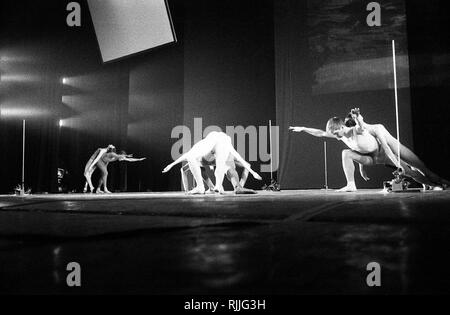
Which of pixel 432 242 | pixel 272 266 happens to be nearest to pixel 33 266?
pixel 272 266

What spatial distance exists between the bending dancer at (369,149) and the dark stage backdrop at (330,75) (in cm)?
278

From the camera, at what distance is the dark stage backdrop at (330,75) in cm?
784

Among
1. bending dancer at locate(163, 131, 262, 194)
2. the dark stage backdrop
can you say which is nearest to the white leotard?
bending dancer at locate(163, 131, 262, 194)

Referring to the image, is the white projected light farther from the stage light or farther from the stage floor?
the stage floor

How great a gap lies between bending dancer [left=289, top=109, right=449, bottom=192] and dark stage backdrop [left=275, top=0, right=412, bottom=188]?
2784 mm

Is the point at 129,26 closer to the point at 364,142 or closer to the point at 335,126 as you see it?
the point at 335,126

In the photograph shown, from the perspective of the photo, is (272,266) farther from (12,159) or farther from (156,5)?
Result: (12,159)

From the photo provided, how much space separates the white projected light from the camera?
7.87m

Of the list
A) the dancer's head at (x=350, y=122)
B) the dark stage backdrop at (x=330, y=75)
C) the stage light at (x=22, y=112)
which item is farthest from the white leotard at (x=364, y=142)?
the stage light at (x=22, y=112)

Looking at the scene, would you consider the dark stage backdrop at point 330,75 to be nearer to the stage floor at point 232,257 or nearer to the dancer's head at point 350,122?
the dancer's head at point 350,122

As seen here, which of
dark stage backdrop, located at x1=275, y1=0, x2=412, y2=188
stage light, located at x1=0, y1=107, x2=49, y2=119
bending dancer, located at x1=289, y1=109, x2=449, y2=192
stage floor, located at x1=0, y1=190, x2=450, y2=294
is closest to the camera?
stage floor, located at x1=0, y1=190, x2=450, y2=294

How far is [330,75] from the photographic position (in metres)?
8.23

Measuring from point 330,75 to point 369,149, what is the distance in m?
3.68

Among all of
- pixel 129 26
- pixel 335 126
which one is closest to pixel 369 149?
pixel 335 126
